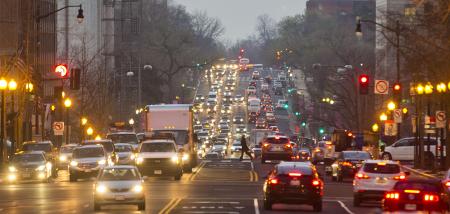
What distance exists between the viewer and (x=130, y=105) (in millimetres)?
157625

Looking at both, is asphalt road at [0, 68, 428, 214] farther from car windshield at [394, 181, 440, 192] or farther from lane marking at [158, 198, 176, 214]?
car windshield at [394, 181, 440, 192]

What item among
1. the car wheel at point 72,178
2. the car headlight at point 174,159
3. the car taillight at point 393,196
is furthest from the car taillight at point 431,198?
the car wheel at point 72,178

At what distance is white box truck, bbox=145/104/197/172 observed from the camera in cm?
6544

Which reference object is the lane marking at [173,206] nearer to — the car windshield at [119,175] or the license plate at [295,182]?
the car windshield at [119,175]

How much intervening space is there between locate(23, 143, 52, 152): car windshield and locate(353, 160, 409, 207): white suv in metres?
28.1

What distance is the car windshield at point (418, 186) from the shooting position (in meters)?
32.9

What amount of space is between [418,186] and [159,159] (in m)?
28.8

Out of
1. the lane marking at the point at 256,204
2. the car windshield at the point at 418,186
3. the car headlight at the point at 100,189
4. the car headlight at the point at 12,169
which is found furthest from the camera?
the car headlight at the point at 12,169

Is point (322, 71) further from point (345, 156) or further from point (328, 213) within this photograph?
point (328, 213)

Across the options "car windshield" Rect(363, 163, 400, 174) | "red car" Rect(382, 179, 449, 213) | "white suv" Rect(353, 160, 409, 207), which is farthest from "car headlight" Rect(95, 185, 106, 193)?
"red car" Rect(382, 179, 449, 213)

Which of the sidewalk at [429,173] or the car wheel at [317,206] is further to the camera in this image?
the sidewalk at [429,173]

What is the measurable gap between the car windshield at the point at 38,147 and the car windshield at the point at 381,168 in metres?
27.8

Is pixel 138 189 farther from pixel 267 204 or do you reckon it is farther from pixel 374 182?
pixel 374 182

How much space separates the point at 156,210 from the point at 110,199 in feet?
5.53
